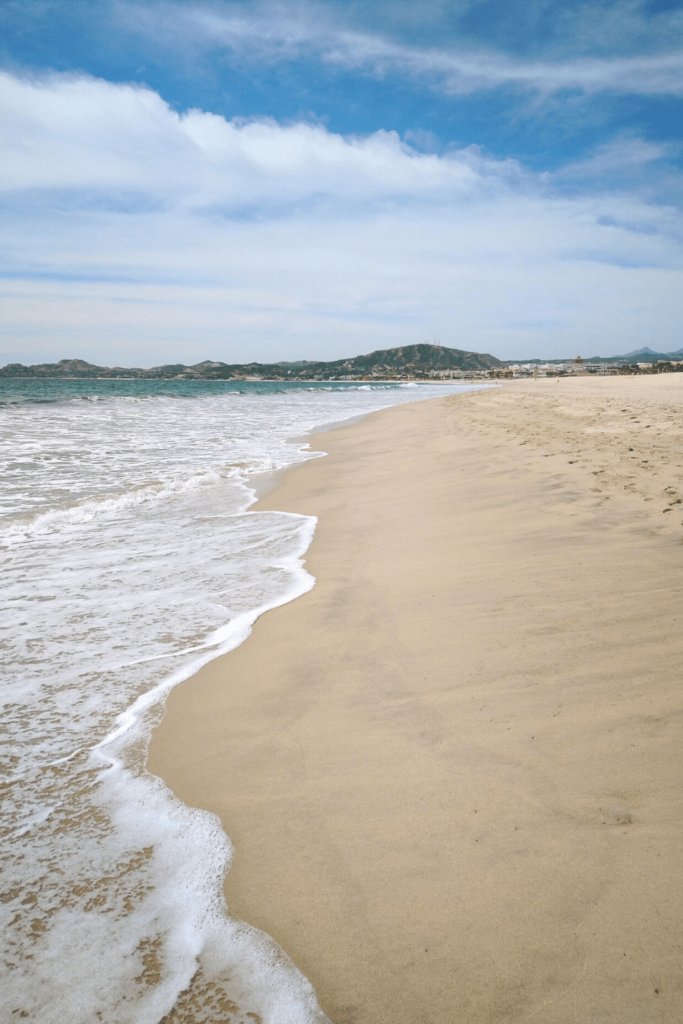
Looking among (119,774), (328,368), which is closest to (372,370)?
(328,368)

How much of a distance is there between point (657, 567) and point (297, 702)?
7.56 ft

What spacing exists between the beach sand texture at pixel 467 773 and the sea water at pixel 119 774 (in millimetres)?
119

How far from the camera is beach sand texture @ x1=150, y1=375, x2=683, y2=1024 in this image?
51.9 inches

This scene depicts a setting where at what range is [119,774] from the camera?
2.16 metres

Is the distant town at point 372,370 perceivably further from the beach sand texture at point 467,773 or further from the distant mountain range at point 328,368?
the beach sand texture at point 467,773

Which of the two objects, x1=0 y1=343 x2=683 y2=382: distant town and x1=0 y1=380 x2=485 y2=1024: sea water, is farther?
x1=0 y1=343 x2=683 y2=382: distant town

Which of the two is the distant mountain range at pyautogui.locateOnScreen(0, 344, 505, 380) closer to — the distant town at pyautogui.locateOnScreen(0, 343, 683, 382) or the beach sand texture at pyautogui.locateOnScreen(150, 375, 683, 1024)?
the distant town at pyautogui.locateOnScreen(0, 343, 683, 382)

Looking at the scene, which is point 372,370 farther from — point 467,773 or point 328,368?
point 467,773

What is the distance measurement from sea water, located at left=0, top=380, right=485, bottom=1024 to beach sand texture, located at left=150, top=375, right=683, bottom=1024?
0.39 ft

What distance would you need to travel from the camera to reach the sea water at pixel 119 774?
1.37m

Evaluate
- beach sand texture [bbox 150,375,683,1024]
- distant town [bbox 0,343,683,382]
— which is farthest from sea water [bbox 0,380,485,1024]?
distant town [bbox 0,343,683,382]

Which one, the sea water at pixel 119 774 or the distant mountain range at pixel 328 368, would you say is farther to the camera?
the distant mountain range at pixel 328 368

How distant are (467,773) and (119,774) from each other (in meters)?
1.37

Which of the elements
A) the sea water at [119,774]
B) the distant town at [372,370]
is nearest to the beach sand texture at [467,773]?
the sea water at [119,774]
